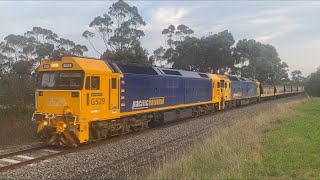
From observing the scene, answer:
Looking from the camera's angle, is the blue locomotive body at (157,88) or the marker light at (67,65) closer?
the marker light at (67,65)

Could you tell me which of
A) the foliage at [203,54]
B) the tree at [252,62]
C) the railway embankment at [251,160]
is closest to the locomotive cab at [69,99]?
the railway embankment at [251,160]

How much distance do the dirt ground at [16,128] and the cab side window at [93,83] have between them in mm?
4355

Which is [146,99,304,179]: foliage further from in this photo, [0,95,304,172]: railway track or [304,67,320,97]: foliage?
[304,67,320,97]: foliage

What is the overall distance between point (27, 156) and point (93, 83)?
148 inches

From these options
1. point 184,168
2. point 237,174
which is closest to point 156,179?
point 184,168

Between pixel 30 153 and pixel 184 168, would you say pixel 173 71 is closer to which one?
pixel 30 153

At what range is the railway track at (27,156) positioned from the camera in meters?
11.0

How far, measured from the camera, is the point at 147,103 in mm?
19234

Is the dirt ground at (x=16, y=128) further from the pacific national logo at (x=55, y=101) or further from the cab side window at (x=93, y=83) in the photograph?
the cab side window at (x=93, y=83)

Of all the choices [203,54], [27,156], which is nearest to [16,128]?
[27,156]

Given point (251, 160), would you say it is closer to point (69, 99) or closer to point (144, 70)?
point (69, 99)

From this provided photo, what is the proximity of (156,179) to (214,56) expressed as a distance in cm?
5675

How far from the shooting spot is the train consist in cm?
1375

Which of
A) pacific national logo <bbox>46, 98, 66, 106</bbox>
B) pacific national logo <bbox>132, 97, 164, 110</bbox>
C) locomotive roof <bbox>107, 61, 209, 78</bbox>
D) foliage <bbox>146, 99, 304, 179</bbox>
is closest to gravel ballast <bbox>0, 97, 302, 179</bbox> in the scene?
foliage <bbox>146, 99, 304, 179</bbox>
